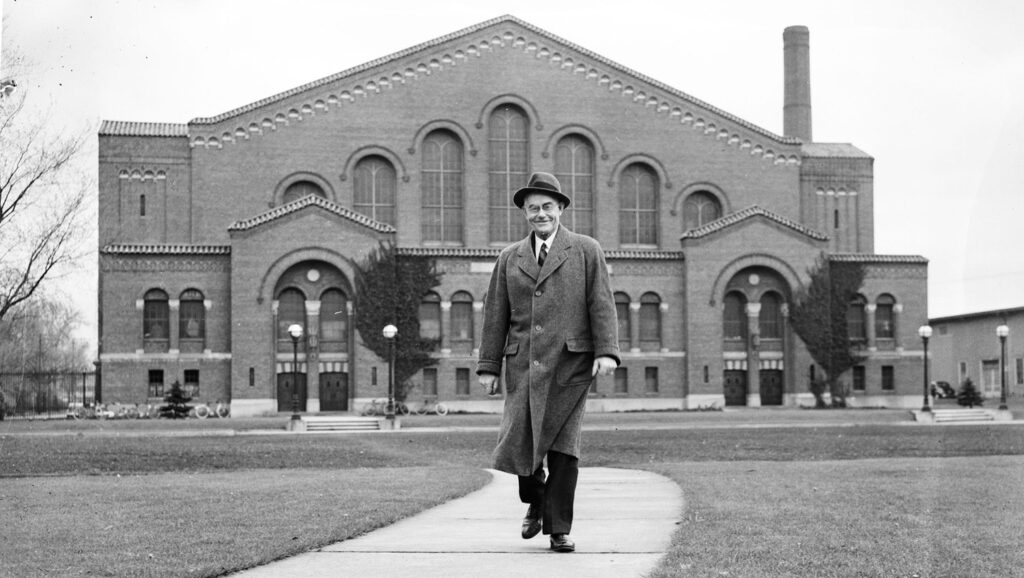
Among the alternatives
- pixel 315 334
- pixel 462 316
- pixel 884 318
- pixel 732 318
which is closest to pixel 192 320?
pixel 315 334

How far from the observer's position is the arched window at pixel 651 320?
52688 mm

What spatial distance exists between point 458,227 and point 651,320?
31.6ft

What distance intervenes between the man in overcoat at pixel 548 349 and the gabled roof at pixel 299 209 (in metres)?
39.6

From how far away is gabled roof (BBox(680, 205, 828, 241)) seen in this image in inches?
2066

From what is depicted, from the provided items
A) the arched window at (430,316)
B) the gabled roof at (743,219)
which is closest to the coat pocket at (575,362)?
the arched window at (430,316)

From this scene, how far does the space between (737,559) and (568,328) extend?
208 centimetres

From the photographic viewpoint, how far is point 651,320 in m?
52.9

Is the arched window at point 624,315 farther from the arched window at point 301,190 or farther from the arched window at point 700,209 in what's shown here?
the arched window at point 301,190

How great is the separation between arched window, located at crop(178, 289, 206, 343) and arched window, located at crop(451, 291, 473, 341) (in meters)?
10.3

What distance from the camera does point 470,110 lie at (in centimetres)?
5425

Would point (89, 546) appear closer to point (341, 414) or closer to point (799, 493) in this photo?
point (799, 493)

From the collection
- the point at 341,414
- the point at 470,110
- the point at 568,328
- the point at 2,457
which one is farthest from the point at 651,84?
the point at 568,328

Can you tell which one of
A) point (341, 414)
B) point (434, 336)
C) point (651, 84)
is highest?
point (651, 84)

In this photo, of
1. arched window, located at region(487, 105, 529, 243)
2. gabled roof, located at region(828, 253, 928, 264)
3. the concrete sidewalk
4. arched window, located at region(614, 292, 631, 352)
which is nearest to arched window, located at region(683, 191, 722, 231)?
gabled roof, located at region(828, 253, 928, 264)
